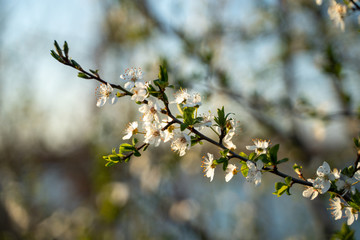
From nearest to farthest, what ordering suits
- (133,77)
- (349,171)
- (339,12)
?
(349,171), (133,77), (339,12)

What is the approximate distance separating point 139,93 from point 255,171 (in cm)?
48

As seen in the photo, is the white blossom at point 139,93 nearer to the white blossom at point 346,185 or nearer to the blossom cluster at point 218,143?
the blossom cluster at point 218,143

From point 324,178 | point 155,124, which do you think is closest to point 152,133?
point 155,124

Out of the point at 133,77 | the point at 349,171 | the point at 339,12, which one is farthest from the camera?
the point at 339,12

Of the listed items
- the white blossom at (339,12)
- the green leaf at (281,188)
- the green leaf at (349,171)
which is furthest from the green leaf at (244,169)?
the white blossom at (339,12)

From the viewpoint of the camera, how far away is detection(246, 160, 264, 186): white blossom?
101cm

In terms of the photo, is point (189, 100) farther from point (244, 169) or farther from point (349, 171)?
point (349, 171)

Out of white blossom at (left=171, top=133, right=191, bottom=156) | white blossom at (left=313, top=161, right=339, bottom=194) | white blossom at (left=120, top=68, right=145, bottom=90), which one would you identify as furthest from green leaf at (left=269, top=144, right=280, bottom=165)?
white blossom at (left=120, top=68, right=145, bottom=90)

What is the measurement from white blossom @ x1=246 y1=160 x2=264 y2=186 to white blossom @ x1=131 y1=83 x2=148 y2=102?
0.42 metres

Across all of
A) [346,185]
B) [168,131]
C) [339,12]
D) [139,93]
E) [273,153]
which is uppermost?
[339,12]

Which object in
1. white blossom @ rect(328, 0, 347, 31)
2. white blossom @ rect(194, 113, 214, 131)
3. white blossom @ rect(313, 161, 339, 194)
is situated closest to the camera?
white blossom @ rect(313, 161, 339, 194)

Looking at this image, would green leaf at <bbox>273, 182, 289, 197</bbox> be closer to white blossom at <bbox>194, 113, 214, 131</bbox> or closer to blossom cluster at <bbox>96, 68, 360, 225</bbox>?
blossom cluster at <bbox>96, 68, 360, 225</bbox>

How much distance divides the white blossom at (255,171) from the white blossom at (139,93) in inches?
16.6

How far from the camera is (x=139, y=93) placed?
102cm
